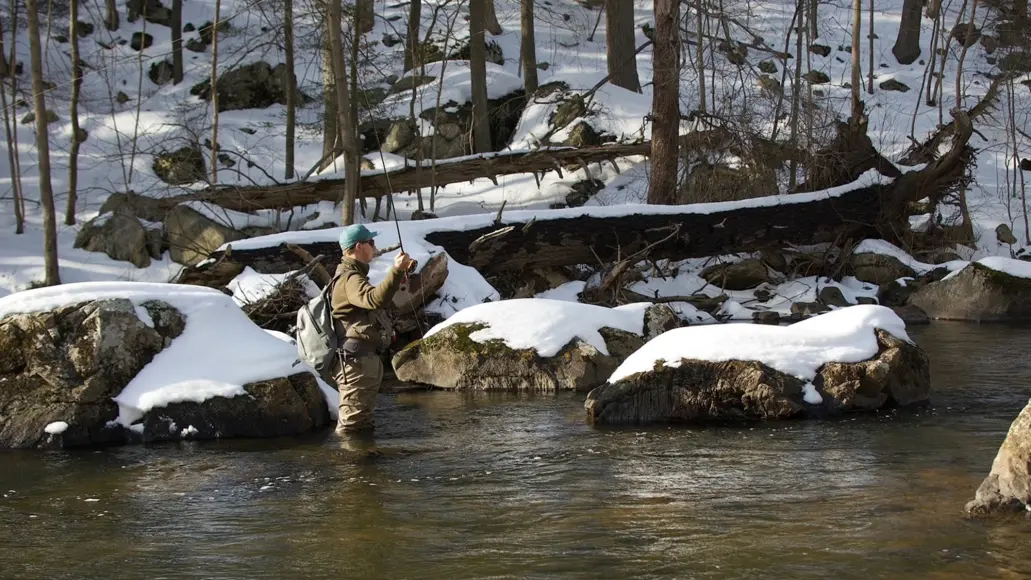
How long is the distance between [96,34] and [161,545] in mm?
30139

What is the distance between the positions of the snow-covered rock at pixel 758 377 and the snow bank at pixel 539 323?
67.4 inches

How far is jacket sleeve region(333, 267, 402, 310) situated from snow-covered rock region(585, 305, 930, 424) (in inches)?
79.7

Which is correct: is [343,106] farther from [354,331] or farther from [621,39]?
[621,39]

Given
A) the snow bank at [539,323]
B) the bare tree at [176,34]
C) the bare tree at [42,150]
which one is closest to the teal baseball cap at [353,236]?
the snow bank at [539,323]

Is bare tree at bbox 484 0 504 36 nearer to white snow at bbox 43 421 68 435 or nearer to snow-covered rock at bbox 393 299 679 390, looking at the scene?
snow-covered rock at bbox 393 299 679 390

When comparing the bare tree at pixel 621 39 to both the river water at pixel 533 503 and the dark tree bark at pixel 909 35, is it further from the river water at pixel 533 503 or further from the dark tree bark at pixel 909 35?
the river water at pixel 533 503

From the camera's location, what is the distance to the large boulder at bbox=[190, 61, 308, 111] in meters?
28.8

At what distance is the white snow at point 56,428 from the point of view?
307 inches

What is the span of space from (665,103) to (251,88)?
1633 centimetres

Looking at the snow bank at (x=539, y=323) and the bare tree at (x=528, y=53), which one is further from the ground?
the bare tree at (x=528, y=53)

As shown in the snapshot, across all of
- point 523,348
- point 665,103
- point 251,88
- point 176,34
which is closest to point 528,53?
point 251,88

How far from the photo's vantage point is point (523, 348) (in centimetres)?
1004

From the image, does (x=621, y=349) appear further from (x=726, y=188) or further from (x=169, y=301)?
(x=726, y=188)

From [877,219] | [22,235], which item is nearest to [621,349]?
[877,219]
